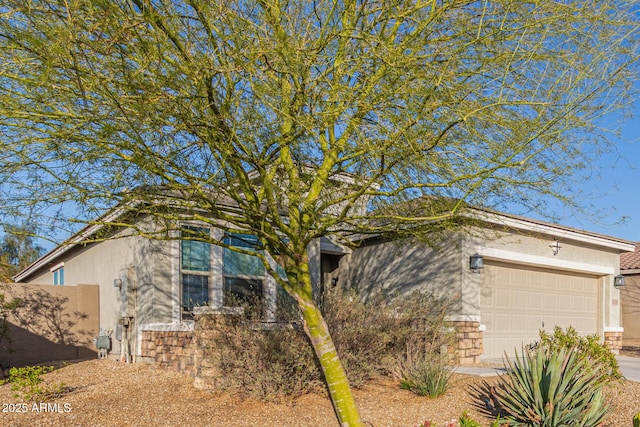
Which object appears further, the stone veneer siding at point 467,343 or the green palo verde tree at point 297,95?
the stone veneer siding at point 467,343

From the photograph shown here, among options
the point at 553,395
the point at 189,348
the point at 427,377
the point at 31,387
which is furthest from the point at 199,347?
the point at 553,395

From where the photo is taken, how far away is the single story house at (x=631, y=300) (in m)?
20.8

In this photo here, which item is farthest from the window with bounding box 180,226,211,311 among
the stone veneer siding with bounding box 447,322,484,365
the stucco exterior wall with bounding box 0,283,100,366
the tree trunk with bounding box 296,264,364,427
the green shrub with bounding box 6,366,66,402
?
the tree trunk with bounding box 296,264,364,427

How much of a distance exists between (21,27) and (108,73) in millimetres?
884

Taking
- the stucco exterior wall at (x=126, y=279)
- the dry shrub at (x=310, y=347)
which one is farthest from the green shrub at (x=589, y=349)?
the stucco exterior wall at (x=126, y=279)

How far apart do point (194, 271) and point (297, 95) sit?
23.0 ft

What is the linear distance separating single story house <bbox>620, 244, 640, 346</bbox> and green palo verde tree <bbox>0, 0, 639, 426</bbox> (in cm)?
1696

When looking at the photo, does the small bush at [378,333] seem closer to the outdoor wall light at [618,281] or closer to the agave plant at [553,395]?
the agave plant at [553,395]

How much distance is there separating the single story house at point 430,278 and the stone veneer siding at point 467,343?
0.02m

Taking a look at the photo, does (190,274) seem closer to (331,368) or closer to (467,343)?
(467,343)

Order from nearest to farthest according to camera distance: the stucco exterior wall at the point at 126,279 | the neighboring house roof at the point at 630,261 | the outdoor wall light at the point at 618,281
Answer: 1. the stucco exterior wall at the point at 126,279
2. the outdoor wall light at the point at 618,281
3. the neighboring house roof at the point at 630,261

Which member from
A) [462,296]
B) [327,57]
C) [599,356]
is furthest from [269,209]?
[462,296]

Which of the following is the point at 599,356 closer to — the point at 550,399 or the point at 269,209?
the point at 550,399

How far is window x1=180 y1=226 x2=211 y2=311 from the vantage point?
1180cm
